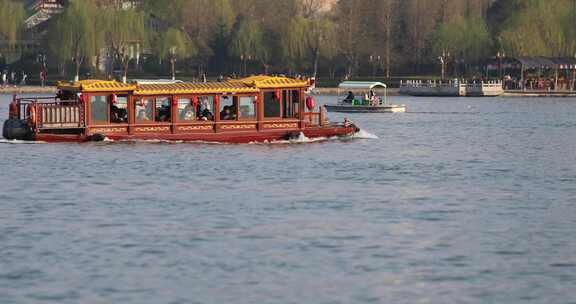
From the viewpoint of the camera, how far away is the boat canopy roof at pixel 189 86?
55562 mm

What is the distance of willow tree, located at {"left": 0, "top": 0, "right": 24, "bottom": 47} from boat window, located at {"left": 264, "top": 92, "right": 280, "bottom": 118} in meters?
105

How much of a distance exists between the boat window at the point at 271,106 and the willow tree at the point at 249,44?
99.7 m

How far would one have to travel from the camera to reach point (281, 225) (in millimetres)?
32812

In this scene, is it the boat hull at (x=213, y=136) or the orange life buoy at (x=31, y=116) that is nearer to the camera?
the orange life buoy at (x=31, y=116)

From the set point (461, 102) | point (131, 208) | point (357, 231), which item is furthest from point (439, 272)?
point (461, 102)

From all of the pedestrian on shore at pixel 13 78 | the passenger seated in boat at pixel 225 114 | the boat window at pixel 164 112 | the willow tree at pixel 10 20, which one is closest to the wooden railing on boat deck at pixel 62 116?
the boat window at pixel 164 112

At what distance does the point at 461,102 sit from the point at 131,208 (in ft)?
326

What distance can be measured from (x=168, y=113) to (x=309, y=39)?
103 m

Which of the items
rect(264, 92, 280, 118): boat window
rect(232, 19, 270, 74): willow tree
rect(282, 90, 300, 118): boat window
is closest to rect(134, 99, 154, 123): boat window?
rect(264, 92, 280, 118): boat window

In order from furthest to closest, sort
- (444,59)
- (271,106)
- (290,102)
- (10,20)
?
(10,20)
(444,59)
(290,102)
(271,106)

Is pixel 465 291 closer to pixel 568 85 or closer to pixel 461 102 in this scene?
pixel 461 102

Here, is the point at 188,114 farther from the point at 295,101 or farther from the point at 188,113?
the point at 295,101

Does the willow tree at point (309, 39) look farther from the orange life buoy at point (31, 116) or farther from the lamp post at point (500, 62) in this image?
the orange life buoy at point (31, 116)

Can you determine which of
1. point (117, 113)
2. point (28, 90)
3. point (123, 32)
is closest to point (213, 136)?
point (117, 113)
